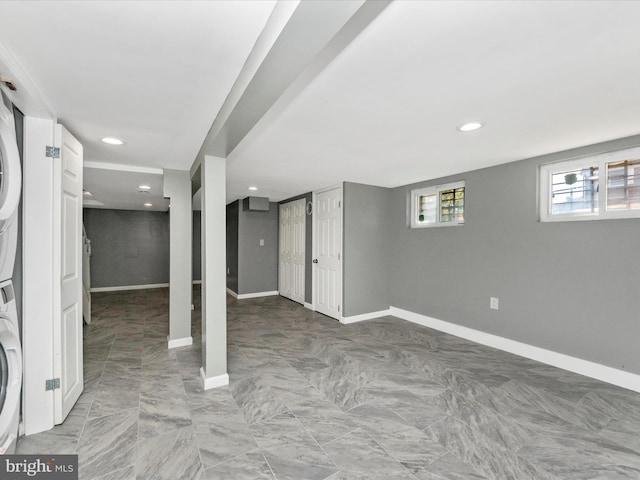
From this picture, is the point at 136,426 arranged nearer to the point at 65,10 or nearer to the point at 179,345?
the point at 179,345

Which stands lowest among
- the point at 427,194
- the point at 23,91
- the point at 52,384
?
the point at 52,384

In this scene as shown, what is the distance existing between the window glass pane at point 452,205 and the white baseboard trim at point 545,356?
1444mm

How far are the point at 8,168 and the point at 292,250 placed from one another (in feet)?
15.3

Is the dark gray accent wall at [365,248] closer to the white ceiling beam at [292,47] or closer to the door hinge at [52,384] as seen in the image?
the white ceiling beam at [292,47]

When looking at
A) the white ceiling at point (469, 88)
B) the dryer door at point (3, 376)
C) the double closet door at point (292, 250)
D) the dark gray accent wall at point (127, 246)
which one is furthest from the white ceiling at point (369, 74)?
the dark gray accent wall at point (127, 246)

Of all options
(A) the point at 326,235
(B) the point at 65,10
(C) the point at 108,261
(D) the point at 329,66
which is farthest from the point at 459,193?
(C) the point at 108,261

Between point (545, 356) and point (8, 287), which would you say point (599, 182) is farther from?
point (8, 287)

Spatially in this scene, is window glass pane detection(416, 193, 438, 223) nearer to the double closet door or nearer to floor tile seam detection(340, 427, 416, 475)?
the double closet door

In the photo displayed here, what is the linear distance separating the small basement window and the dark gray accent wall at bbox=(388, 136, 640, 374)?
0.13 meters

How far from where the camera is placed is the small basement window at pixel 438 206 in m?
3.92

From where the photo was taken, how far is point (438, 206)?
4.20 m

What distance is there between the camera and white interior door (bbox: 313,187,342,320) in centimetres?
454

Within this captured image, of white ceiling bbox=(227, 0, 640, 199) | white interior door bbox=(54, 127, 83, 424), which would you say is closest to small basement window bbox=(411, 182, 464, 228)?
white ceiling bbox=(227, 0, 640, 199)

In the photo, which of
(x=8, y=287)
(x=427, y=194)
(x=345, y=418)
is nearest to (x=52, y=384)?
(x=8, y=287)
